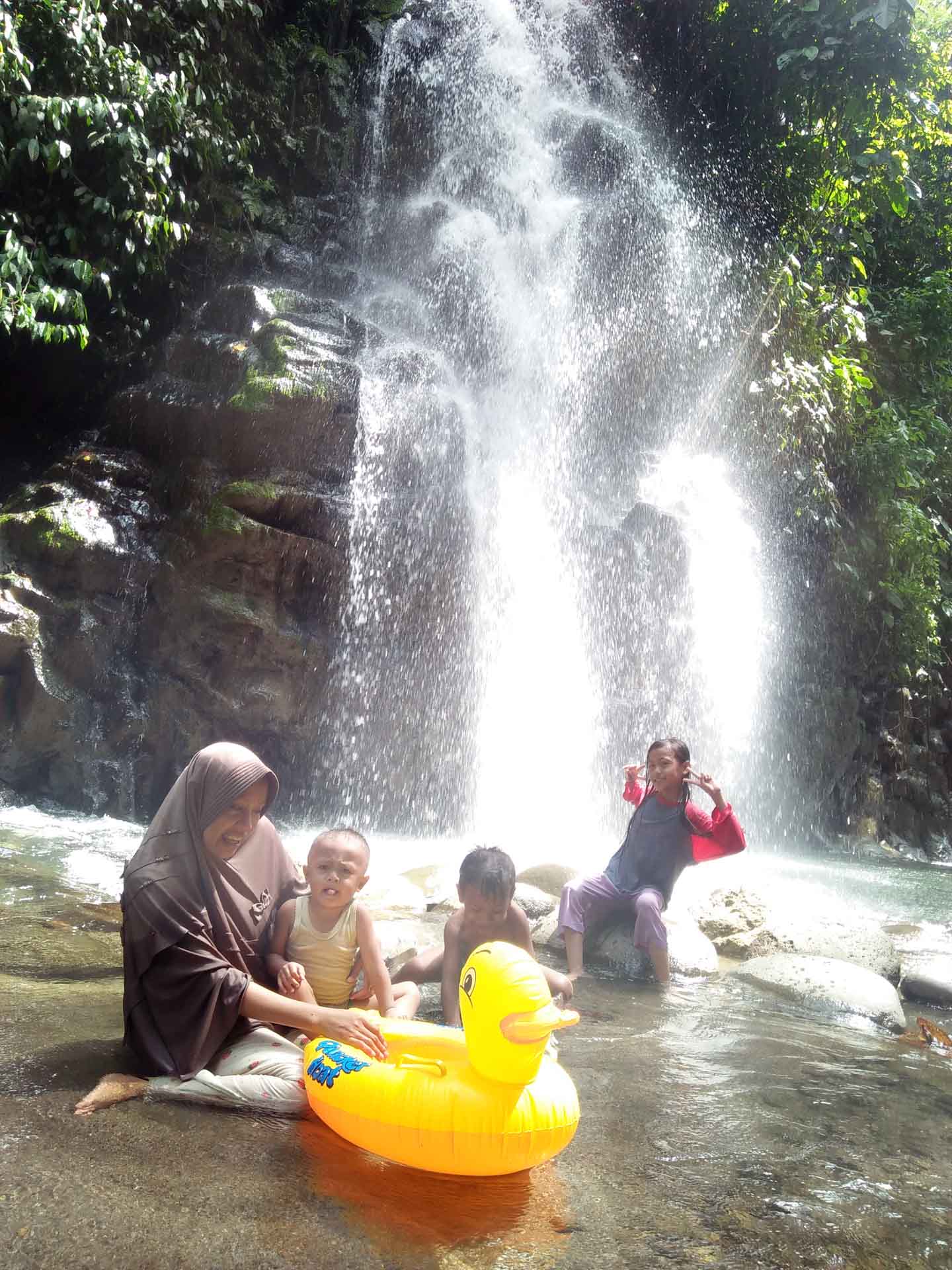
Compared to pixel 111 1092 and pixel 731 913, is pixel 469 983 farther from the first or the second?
pixel 731 913

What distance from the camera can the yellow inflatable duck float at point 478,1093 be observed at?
87.5 inches

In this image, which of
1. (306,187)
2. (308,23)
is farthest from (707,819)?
(308,23)

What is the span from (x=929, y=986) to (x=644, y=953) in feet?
5.21

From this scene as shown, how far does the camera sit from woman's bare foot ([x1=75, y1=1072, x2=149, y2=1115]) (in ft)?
7.83

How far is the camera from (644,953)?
4777 millimetres

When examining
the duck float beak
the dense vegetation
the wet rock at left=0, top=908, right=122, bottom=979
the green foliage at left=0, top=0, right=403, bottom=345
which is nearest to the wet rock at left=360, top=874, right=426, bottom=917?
the wet rock at left=0, top=908, right=122, bottom=979

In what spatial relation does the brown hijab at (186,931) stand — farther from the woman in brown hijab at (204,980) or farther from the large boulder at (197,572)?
the large boulder at (197,572)

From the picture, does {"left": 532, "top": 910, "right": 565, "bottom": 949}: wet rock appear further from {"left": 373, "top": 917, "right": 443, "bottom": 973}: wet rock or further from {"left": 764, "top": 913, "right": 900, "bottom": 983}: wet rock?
{"left": 764, "top": 913, "right": 900, "bottom": 983}: wet rock

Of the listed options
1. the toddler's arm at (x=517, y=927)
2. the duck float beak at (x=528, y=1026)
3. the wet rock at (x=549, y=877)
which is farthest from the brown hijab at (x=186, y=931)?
the wet rock at (x=549, y=877)

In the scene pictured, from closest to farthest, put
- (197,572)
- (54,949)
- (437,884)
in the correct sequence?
(54,949) → (437,884) → (197,572)

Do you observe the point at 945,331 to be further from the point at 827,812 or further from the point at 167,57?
the point at 167,57

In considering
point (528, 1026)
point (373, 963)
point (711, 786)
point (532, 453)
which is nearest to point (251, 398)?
point (532, 453)

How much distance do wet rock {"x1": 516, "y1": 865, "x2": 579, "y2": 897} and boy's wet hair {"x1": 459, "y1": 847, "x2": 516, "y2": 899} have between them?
3.01 metres

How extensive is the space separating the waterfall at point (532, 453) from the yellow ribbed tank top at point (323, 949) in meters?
6.43
